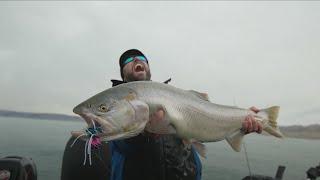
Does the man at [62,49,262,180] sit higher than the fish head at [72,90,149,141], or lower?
lower

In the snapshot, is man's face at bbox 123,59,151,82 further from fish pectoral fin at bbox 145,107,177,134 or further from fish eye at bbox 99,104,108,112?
fish eye at bbox 99,104,108,112

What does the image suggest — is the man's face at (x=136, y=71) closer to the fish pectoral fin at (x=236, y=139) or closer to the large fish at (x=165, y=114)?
the large fish at (x=165, y=114)

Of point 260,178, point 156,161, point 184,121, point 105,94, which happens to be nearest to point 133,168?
point 156,161

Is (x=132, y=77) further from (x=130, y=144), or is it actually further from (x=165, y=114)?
(x=165, y=114)

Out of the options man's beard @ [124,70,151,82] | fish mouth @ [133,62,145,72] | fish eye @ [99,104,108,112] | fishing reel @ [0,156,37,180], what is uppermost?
fish mouth @ [133,62,145,72]

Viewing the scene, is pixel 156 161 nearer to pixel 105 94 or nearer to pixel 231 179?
pixel 105 94

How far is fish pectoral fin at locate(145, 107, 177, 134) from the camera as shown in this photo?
5059 millimetres

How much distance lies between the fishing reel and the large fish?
4.09 metres

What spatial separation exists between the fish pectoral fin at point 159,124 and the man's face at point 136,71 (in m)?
1.61

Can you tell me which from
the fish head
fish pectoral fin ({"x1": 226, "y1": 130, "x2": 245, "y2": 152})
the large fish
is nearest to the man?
fish pectoral fin ({"x1": 226, "y1": 130, "x2": 245, "y2": 152})

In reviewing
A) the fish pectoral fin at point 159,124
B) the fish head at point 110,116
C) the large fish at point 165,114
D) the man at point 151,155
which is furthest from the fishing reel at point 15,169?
the fish pectoral fin at point 159,124

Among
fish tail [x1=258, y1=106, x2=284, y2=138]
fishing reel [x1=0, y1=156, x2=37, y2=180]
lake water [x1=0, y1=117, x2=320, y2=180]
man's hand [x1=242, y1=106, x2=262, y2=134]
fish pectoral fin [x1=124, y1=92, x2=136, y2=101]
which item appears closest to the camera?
fish pectoral fin [x1=124, y1=92, x2=136, y2=101]

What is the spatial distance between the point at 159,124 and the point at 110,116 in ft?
2.92

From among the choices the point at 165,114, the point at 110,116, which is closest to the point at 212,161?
the point at 165,114
